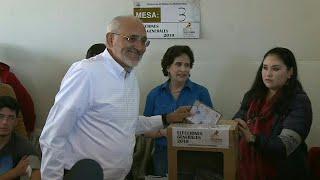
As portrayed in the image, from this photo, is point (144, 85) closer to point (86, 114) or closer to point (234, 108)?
point (234, 108)

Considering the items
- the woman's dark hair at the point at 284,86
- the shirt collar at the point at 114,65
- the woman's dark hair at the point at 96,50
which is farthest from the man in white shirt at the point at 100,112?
the woman's dark hair at the point at 96,50

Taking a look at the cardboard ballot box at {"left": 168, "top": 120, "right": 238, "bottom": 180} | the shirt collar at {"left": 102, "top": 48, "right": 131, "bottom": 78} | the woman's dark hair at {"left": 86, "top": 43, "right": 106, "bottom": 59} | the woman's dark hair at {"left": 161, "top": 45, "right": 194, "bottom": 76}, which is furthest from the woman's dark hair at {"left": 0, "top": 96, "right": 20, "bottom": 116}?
the cardboard ballot box at {"left": 168, "top": 120, "right": 238, "bottom": 180}

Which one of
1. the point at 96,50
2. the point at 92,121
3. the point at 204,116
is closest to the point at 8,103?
the point at 96,50

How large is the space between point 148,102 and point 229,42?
30.3 inches

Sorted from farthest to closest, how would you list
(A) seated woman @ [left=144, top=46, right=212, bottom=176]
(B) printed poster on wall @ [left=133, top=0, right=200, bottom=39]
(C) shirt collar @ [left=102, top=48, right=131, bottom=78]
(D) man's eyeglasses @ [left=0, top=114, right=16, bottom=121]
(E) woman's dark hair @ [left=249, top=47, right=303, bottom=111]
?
1. (B) printed poster on wall @ [left=133, top=0, right=200, bottom=39]
2. (A) seated woman @ [left=144, top=46, right=212, bottom=176]
3. (D) man's eyeglasses @ [left=0, top=114, right=16, bottom=121]
4. (E) woman's dark hair @ [left=249, top=47, right=303, bottom=111]
5. (C) shirt collar @ [left=102, top=48, right=131, bottom=78]

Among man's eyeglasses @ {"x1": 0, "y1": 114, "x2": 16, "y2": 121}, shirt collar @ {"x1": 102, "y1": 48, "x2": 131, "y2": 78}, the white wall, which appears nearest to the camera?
shirt collar @ {"x1": 102, "y1": 48, "x2": 131, "y2": 78}

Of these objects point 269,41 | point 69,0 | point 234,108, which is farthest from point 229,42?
point 69,0

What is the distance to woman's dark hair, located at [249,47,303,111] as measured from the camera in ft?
6.64

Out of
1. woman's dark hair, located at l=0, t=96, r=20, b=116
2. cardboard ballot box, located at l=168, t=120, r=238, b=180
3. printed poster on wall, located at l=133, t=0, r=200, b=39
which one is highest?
printed poster on wall, located at l=133, t=0, r=200, b=39

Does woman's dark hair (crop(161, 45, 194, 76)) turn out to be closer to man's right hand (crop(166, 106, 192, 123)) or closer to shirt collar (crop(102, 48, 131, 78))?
man's right hand (crop(166, 106, 192, 123))

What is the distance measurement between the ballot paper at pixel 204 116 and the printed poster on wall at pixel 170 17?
4.08 feet

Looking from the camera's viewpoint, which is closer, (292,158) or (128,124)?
(128,124)

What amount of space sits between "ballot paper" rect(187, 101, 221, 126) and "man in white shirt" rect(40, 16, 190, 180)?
273 millimetres

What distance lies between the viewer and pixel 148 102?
2.65m
